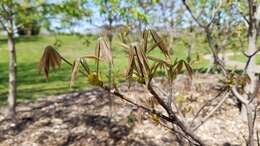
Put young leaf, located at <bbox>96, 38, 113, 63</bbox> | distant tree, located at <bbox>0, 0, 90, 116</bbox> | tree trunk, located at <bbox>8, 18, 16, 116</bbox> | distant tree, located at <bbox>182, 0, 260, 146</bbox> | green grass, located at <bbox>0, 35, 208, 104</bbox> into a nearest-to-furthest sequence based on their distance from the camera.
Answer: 1. young leaf, located at <bbox>96, 38, 113, 63</bbox>
2. distant tree, located at <bbox>182, 0, 260, 146</bbox>
3. distant tree, located at <bbox>0, 0, 90, 116</bbox>
4. tree trunk, located at <bbox>8, 18, 16, 116</bbox>
5. green grass, located at <bbox>0, 35, 208, 104</bbox>

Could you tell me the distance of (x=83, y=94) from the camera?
1192 centimetres

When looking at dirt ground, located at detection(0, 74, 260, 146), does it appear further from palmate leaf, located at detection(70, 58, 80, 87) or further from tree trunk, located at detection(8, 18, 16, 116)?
palmate leaf, located at detection(70, 58, 80, 87)

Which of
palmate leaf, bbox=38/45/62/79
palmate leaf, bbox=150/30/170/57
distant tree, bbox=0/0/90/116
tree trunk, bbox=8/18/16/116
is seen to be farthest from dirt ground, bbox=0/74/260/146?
palmate leaf, bbox=38/45/62/79

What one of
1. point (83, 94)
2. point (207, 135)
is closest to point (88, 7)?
point (207, 135)

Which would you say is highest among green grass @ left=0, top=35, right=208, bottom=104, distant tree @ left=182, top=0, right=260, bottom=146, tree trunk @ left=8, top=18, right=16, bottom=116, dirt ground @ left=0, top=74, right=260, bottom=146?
distant tree @ left=182, top=0, right=260, bottom=146

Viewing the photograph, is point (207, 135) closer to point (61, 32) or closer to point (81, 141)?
point (81, 141)

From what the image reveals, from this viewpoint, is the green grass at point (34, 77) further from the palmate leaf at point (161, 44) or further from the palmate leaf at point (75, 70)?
the palmate leaf at point (75, 70)

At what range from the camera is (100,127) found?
8.30 m

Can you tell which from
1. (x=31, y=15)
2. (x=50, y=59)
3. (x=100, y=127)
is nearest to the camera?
(x=50, y=59)

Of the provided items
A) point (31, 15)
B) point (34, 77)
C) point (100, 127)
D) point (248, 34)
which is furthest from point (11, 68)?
point (34, 77)

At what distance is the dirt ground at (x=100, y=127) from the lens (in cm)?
773

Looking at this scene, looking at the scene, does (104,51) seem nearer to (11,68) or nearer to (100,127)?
(100,127)

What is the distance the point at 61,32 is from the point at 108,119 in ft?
6.30

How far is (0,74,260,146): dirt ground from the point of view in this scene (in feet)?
25.4
